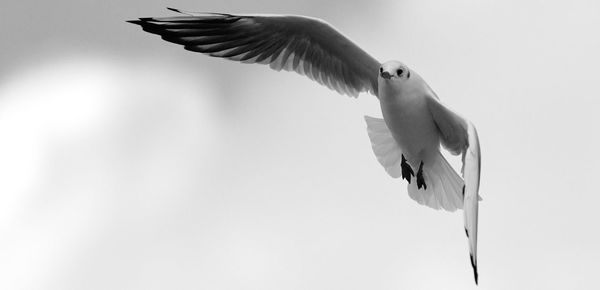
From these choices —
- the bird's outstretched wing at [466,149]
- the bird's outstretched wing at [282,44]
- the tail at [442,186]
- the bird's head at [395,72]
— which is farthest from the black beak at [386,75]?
the tail at [442,186]

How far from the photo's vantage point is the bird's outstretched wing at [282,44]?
6633 mm

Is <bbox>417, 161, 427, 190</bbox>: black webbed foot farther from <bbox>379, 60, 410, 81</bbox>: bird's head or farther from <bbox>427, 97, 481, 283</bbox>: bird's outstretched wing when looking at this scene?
<bbox>379, 60, 410, 81</bbox>: bird's head

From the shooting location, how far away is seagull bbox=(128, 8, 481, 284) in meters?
6.45

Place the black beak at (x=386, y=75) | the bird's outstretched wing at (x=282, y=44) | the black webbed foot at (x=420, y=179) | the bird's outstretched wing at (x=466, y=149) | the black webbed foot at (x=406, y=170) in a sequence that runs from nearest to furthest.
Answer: the bird's outstretched wing at (x=466, y=149)
the black beak at (x=386, y=75)
the bird's outstretched wing at (x=282, y=44)
the black webbed foot at (x=420, y=179)
the black webbed foot at (x=406, y=170)

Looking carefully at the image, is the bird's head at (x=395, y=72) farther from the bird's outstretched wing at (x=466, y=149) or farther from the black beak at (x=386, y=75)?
the bird's outstretched wing at (x=466, y=149)

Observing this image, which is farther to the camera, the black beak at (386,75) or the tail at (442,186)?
the tail at (442,186)

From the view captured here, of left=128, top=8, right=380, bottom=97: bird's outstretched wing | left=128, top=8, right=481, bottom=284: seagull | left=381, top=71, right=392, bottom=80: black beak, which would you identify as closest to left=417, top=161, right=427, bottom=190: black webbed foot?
left=128, top=8, right=481, bottom=284: seagull

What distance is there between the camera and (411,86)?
6.43m

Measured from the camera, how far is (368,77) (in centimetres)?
717

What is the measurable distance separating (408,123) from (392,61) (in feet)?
1.07

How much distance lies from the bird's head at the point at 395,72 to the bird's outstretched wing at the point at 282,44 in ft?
1.92

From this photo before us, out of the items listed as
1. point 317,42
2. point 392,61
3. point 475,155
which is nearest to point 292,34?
point 317,42

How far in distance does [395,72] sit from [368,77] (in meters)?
0.78

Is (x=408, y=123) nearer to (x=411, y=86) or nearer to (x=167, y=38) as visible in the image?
(x=411, y=86)
